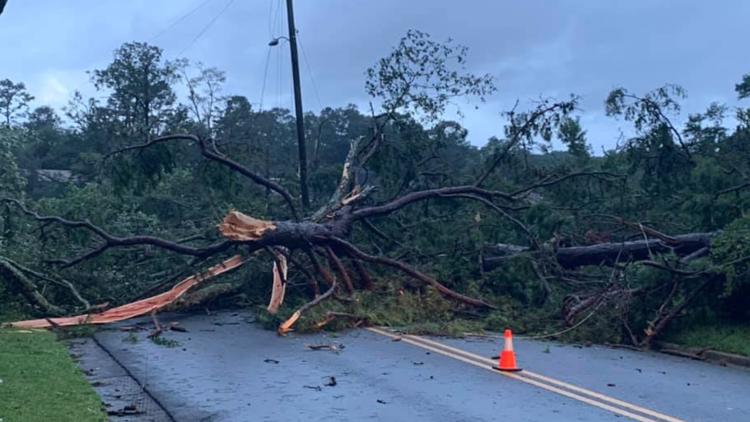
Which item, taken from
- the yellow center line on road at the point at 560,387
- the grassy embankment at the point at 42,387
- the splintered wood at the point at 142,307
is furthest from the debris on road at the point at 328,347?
the splintered wood at the point at 142,307

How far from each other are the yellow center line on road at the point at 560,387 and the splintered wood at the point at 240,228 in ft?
11.0

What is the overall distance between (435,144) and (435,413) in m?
12.5

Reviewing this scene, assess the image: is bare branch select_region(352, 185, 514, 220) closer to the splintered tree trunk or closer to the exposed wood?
the splintered tree trunk

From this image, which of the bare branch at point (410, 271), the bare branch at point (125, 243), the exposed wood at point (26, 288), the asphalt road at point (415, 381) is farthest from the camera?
the bare branch at point (125, 243)

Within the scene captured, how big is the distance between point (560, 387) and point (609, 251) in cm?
661

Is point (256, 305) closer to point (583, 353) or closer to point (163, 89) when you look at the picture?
point (583, 353)

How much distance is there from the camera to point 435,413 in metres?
7.98

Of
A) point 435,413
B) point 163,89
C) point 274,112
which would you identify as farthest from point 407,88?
point 274,112

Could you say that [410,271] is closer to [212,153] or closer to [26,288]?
[212,153]

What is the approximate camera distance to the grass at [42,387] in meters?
7.52

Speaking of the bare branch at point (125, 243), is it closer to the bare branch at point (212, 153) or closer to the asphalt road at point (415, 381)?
the bare branch at point (212, 153)

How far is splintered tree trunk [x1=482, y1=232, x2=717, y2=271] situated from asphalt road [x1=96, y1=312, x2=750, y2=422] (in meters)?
2.88

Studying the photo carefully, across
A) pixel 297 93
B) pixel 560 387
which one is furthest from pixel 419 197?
pixel 297 93

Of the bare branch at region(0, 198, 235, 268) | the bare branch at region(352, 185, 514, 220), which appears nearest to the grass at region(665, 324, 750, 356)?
the bare branch at region(352, 185, 514, 220)
